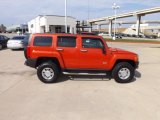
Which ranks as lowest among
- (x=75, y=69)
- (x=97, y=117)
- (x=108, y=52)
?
(x=97, y=117)

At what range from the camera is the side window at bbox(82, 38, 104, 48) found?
9.05m

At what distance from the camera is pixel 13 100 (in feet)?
22.2

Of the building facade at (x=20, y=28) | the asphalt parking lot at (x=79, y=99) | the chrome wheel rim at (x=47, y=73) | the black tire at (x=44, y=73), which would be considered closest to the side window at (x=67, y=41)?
the black tire at (x=44, y=73)

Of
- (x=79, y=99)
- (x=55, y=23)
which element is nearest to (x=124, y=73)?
(x=79, y=99)

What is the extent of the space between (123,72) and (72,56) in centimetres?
203

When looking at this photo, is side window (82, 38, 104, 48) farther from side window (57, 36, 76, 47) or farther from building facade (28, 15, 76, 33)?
building facade (28, 15, 76, 33)

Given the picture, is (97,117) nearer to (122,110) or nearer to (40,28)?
(122,110)

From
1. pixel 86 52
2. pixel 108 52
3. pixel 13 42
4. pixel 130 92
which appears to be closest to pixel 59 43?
pixel 86 52

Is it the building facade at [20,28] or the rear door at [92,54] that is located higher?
the building facade at [20,28]

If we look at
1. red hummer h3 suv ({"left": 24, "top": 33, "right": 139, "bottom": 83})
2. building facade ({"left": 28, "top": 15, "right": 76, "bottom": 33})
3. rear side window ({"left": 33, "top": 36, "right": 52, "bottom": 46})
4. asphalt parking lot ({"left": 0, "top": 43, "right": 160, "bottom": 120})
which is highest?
building facade ({"left": 28, "top": 15, "right": 76, "bottom": 33})

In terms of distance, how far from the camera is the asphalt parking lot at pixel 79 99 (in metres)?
5.71

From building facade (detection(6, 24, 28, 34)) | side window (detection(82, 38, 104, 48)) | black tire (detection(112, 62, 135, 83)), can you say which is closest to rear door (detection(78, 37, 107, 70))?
side window (detection(82, 38, 104, 48))

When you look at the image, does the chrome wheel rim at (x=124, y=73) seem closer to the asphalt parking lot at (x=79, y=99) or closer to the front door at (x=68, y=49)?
the asphalt parking lot at (x=79, y=99)

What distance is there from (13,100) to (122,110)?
9.86ft
